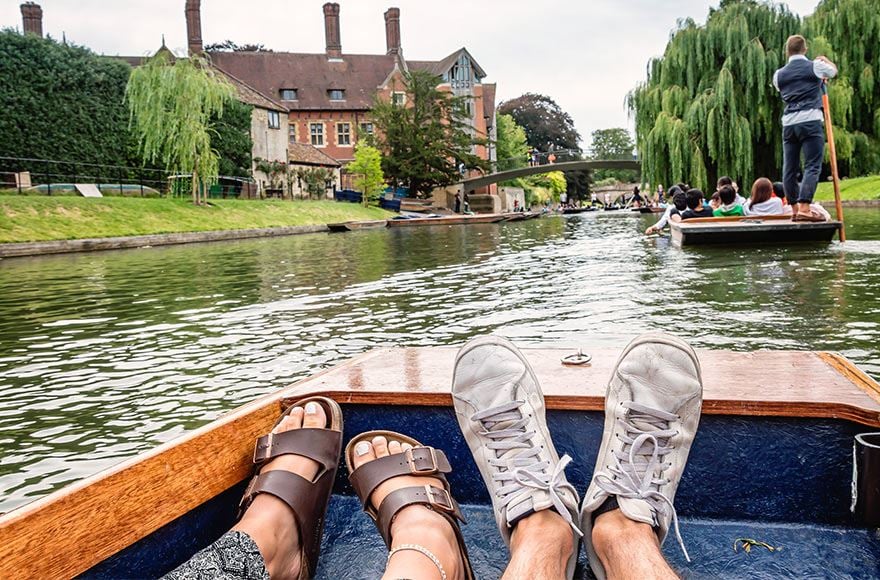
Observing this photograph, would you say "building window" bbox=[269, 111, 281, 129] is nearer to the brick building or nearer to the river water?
the brick building

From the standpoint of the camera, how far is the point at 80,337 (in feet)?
19.1

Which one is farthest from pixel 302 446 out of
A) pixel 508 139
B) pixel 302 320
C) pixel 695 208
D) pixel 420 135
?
pixel 508 139

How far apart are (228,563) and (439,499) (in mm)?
464

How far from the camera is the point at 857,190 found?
22078 mm

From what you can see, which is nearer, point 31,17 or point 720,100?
point 720,100

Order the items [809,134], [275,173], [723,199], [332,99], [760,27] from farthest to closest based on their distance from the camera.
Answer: [332,99]
[275,173]
[760,27]
[723,199]
[809,134]

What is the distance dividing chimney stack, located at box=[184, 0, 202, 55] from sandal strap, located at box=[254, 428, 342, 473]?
56.7 m

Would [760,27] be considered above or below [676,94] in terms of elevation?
above

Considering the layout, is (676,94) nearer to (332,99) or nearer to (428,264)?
(428,264)

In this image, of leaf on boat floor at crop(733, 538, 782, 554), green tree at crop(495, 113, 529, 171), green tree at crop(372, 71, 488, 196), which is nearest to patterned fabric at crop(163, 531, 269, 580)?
leaf on boat floor at crop(733, 538, 782, 554)

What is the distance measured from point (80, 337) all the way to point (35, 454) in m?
2.93

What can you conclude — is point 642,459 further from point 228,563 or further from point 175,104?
point 175,104

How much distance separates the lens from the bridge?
44531 millimetres

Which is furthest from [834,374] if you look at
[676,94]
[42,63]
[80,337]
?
[42,63]
